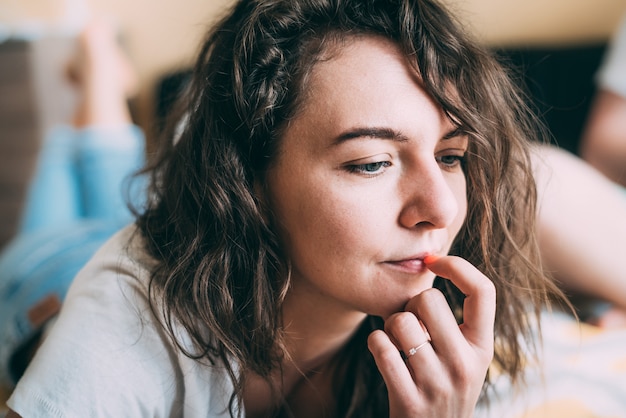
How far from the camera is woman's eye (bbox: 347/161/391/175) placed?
0.69 m

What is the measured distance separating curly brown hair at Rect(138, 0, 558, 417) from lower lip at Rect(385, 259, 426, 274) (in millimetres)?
163

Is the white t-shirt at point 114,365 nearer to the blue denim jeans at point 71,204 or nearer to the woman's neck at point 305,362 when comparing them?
the woman's neck at point 305,362

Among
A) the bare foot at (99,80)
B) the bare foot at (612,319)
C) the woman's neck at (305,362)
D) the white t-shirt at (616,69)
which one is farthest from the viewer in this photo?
the bare foot at (99,80)

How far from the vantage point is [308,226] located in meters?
0.72

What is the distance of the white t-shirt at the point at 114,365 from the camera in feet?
2.27

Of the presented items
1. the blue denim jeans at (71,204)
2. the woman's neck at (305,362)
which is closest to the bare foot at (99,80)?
the blue denim jeans at (71,204)

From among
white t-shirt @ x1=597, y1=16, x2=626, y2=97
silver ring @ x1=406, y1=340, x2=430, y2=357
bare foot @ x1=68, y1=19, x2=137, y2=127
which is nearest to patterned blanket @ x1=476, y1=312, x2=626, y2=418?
silver ring @ x1=406, y1=340, x2=430, y2=357

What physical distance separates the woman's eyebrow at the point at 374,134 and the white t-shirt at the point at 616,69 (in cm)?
115

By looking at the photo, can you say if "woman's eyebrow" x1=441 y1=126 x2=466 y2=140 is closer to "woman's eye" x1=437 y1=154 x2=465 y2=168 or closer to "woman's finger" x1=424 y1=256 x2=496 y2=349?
"woman's eye" x1=437 y1=154 x2=465 y2=168

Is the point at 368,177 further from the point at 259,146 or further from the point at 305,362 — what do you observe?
the point at 305,362

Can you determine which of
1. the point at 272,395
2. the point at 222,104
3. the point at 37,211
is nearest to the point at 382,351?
the point at 272,395

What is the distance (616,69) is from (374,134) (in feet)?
4.00

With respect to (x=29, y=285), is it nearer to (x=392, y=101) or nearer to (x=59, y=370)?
(x=59, y=370)

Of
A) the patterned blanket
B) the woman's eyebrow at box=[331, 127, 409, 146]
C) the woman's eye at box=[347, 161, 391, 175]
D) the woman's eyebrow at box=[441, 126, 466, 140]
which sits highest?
the woman's eyebrow at box=[331, 127, 409, 146]
